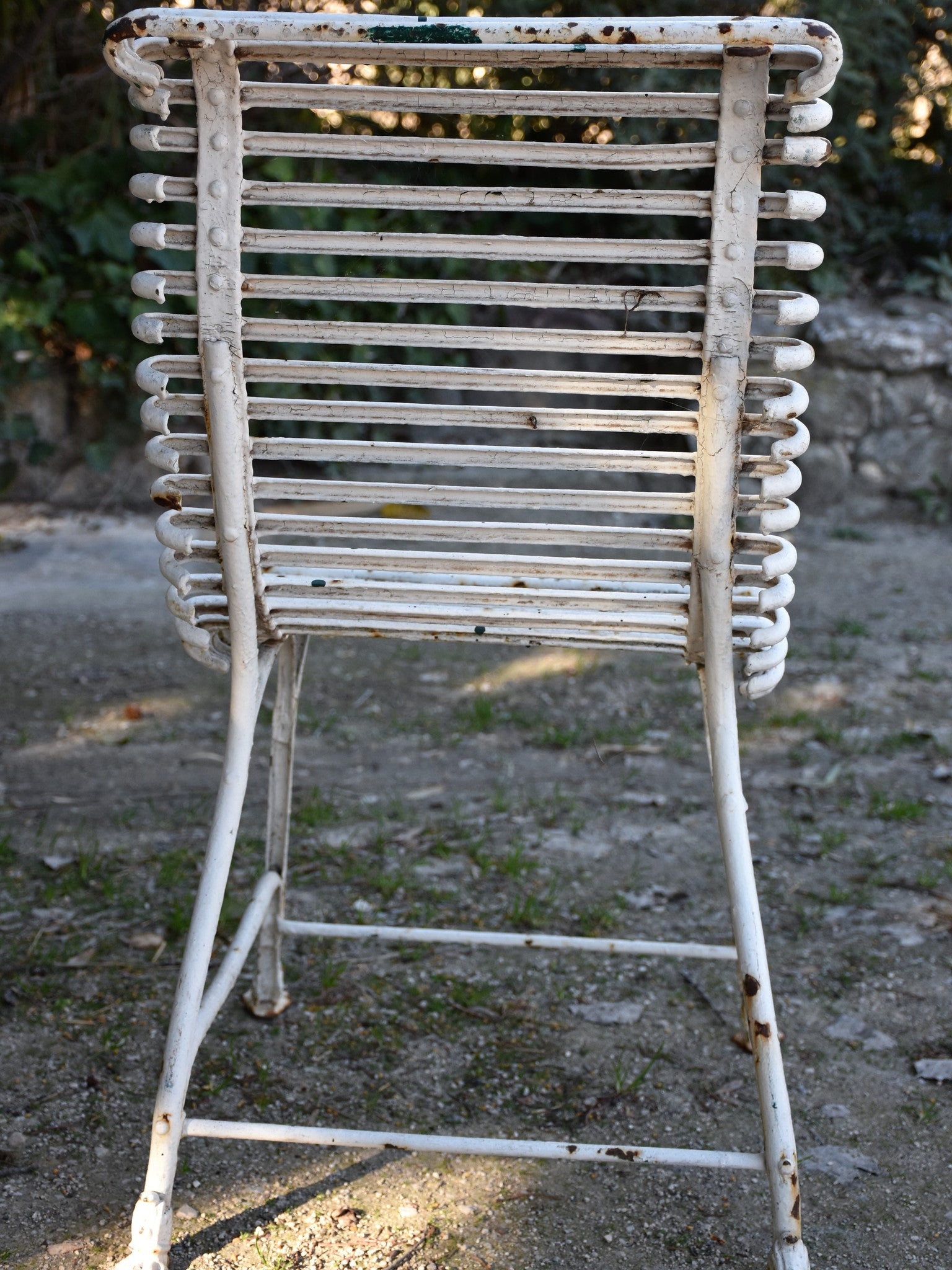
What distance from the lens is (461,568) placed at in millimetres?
1380

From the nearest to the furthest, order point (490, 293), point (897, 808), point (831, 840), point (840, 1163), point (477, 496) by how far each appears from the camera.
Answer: point (490, 293)
point (477, 496)
point (840, 1163)
point (831, 840)
point (897, 808)

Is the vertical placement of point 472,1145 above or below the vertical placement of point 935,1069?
above

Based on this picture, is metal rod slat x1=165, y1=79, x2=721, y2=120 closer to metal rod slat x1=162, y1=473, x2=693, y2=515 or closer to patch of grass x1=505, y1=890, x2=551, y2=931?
metal rod slat x1=162, y1=473, x2=693, y2=515

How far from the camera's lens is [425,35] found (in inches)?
43.5

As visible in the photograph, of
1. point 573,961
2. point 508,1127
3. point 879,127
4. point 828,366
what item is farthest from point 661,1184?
point 879,127

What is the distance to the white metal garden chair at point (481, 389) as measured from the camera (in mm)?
1111

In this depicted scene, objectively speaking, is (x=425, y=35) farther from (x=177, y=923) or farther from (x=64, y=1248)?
(x=177, y=923)

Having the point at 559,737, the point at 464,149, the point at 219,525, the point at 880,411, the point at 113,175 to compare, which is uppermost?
the point at 464,149

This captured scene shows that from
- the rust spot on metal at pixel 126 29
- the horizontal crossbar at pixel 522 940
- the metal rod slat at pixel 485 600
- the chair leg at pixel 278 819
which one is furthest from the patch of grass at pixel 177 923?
the rust spot on metal at pixel 126 29

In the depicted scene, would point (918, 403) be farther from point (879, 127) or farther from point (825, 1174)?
point (825, 1174)

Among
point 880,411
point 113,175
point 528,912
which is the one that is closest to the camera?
point 528,912

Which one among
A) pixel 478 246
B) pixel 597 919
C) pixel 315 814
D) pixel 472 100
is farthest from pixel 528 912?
pixel 472 100

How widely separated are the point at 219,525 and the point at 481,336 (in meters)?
0.36

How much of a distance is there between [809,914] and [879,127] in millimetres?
5587
